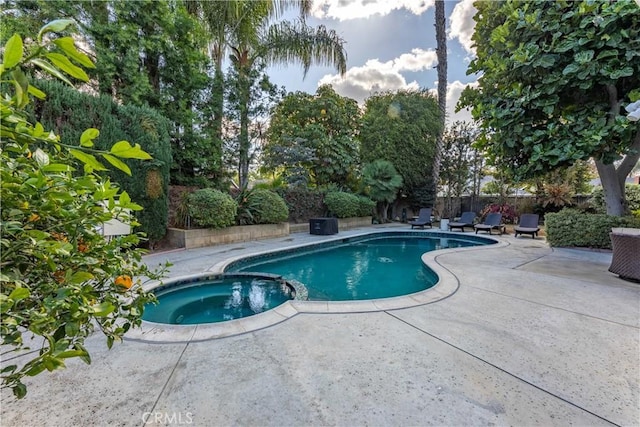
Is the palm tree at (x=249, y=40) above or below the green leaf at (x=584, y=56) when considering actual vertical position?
above

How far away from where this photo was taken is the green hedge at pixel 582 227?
7.02 metres

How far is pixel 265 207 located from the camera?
9672 mm

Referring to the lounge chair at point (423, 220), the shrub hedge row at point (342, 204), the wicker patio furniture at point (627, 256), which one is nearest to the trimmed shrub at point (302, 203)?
the shrub hedge row at point (342, 204)

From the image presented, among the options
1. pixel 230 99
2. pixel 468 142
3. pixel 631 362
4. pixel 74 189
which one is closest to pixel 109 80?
pixel 230 99

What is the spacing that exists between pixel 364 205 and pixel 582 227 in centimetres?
834

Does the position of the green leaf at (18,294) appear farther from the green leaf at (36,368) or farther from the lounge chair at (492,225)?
the lounge chair at (492,225)

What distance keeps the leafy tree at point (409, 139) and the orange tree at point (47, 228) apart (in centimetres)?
1565

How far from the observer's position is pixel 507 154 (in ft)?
21.7

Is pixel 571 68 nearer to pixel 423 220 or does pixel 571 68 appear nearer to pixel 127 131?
pixel 423 220

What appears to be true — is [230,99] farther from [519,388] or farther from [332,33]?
[519,388]

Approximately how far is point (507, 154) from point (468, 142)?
10.4 meters

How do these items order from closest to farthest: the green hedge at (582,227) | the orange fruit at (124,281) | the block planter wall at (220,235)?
the orange fruit at (124,281) < the green hedge at (582,227) < the block planter wall at (220,235)

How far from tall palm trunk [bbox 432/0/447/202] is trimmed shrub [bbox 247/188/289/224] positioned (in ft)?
31.7

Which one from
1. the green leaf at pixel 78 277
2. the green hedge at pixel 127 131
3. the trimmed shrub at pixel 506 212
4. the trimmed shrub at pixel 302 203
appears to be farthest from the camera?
the trimmed shrub at pixel 506 212
